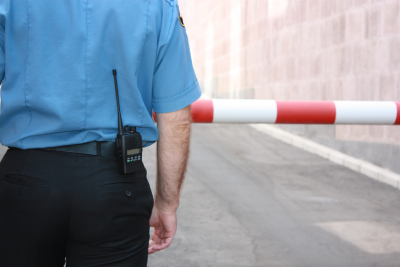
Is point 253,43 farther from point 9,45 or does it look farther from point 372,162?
point 9,45

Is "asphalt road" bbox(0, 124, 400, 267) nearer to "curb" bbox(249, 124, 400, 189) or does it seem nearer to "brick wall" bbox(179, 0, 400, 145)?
"curb" bbox(249, 124, 400, 189)

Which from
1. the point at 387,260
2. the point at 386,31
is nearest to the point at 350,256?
the point at 387,260

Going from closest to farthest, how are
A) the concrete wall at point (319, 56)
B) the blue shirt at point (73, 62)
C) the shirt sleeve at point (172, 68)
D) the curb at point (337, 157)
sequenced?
the blue shirt at point (73, 62)
the shirt sleeve at point (172, 68)
the curb at point (337, 157)
the concrete wall at point (319, 56)

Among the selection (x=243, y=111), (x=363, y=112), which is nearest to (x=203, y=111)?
(x=243, y=111)

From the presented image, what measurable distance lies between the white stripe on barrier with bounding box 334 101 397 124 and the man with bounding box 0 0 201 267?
1794 mm

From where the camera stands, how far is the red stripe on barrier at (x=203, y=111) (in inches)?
102

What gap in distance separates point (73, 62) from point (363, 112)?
2.12m

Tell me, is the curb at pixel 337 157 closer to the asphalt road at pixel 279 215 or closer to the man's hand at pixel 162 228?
the asphalt road at pixel 279 215

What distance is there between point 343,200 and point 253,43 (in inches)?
230

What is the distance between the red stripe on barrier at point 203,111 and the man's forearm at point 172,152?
1104mm

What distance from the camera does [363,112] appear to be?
2.82 metres

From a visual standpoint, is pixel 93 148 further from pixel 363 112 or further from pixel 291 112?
pixel 363 112

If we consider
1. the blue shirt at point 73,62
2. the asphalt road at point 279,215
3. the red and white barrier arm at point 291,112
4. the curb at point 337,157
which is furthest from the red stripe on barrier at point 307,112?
the curb at point 337,157

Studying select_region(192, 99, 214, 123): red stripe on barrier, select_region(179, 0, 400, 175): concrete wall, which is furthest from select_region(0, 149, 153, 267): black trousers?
select_region(179, 0, 400, 175): concrete wall
